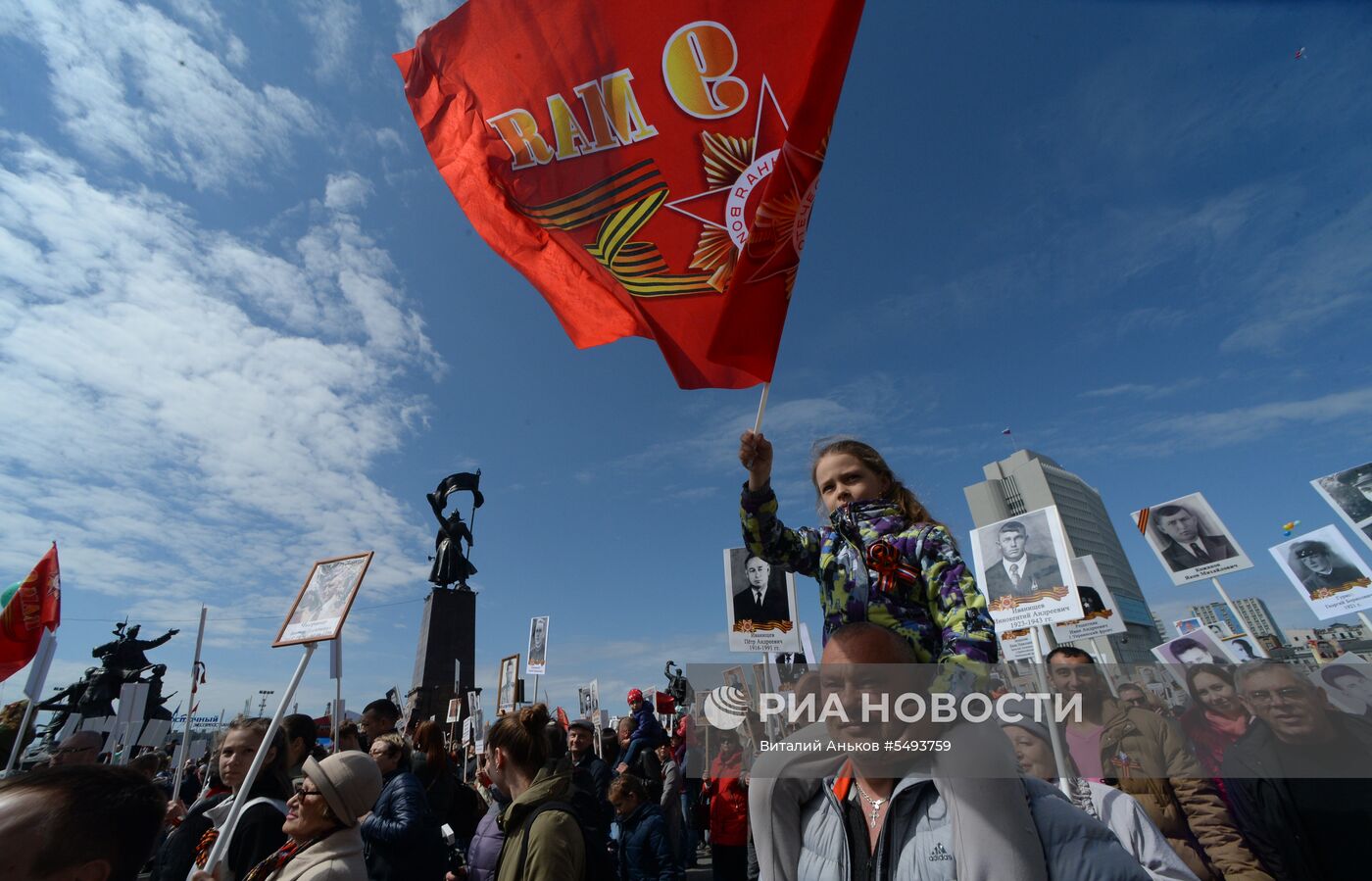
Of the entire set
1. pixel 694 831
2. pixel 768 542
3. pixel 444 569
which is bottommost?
pixel 694 831

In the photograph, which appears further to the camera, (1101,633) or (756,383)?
(1101,633)

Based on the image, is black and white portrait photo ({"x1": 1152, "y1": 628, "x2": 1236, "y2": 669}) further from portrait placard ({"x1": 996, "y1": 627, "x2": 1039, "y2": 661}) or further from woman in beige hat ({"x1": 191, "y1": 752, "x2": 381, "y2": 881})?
woman in beige hat ({"x1": 191, "y1": 752, "x2": 381, "y2": 881})

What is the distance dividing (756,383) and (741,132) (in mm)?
1349

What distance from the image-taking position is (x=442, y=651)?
67.7ft

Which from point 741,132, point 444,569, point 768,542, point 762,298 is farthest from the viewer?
point 444,569

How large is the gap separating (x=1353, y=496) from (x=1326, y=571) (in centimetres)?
97

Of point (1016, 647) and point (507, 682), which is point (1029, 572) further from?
point (507, 682)

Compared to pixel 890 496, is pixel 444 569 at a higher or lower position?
higher

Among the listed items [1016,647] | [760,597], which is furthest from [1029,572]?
[1016,647]

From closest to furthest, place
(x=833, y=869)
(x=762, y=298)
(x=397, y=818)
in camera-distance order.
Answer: (x=833, y=869) → (x=762, y=298) → (x=397, y=818)

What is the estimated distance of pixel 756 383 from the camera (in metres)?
3.15

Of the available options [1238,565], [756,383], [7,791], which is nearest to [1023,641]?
[1238,565]

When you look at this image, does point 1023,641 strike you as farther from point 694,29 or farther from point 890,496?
point 694,29

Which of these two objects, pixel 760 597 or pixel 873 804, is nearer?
pixel 873 804
